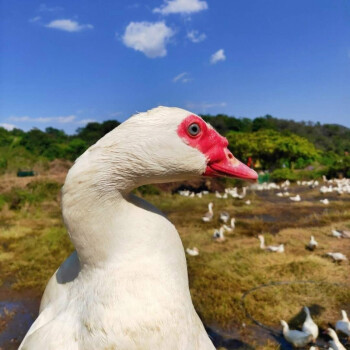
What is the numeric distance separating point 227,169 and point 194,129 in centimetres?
24

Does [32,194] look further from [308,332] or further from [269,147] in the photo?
[269,147]

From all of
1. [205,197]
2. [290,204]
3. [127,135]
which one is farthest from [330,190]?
[127,135]

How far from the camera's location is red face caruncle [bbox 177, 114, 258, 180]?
1.23 meters

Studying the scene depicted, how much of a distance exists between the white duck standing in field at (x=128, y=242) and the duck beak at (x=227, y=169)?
A: 0.24 feet

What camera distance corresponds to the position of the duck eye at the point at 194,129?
4.04 ft

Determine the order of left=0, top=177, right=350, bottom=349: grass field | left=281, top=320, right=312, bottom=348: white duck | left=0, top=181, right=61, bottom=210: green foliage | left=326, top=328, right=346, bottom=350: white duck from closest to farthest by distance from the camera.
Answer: left=326, top=328, right=346, bottom=350: white duck, left=281, top=320, right=312, bottom=348: white duck, left=0, top=177, right=350, bottom=349: grass field, left=0, top=181, right=61, bottom=210: green foliage

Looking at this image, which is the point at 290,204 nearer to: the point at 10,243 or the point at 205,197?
the point at 205,197

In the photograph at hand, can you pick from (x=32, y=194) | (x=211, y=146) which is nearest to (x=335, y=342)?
(x=211, y=146)

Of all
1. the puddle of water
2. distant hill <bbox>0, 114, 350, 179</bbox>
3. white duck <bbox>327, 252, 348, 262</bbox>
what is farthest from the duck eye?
distant hill <bbox>0, 114, 350, 179</bbox>

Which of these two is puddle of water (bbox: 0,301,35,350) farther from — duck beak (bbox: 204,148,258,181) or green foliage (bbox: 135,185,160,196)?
green foliage (bbox: 135,185,160,196)

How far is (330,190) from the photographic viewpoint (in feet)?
40.7

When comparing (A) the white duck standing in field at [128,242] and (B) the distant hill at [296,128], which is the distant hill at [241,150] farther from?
(A) the white duck standing in field at [128,242]

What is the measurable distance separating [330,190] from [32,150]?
63.7ft

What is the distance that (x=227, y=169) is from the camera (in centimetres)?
136
